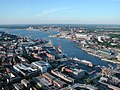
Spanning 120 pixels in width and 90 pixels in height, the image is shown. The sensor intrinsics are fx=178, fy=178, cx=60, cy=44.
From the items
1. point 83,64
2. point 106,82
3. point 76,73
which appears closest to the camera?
point 106,82

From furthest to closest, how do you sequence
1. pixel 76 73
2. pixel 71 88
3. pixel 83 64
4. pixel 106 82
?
1. pixel 83 64
2. pixel 76 73
3. pixel 106 82
4. pixel 71 88

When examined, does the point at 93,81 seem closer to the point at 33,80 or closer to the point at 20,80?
the point at 33,80

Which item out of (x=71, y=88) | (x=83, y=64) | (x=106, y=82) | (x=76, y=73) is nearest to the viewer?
(x=71, y=88)

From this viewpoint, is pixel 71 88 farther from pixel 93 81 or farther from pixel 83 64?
pixel 83 64

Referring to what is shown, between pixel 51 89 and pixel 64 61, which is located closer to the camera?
pixel 51 89

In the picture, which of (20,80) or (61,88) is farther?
(20,80)

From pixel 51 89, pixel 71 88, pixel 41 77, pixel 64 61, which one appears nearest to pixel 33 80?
pixel 41 77

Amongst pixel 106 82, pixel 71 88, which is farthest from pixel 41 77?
pixel 106 82
